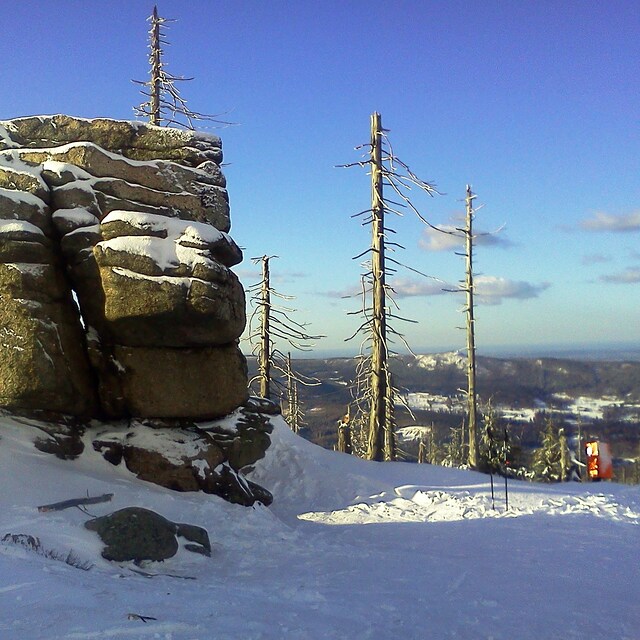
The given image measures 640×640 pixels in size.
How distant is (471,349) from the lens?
23531 millimetres

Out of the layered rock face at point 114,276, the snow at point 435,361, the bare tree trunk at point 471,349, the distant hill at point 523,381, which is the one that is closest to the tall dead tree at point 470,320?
the bare tree trunk at point 471,349

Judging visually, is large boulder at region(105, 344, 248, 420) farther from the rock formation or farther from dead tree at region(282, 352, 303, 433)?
dead tree at region(282, 352, 303, 433)

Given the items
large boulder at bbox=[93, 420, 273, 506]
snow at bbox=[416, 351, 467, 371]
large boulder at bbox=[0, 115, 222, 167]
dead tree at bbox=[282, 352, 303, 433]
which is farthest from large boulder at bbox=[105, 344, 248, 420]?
snow at bbox=[416, 351, 467, 371]

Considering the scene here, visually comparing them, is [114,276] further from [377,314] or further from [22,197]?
[377,314]

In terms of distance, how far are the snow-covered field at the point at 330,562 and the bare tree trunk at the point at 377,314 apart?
313cm

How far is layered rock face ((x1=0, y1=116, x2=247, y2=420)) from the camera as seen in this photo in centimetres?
1313

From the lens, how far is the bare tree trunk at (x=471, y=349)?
22.8 m

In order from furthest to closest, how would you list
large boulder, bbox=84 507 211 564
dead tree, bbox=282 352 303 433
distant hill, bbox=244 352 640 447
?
distant hill, bbox=244 352 640 447
dead tree, bbox=282 352 303 433
large boulder, bbox=84 507 211 564

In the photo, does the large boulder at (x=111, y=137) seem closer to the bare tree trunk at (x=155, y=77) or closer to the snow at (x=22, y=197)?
the snow at (x=22, y=197)

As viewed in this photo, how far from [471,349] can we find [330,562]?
605 inches

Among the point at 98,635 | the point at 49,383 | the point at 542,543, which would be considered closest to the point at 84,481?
the point at 49,383

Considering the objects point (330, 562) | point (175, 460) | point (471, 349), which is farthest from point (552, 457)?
point (330, 562)

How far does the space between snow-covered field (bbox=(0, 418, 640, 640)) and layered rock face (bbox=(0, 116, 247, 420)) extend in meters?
1.66

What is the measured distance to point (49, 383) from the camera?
1291 centimetres
